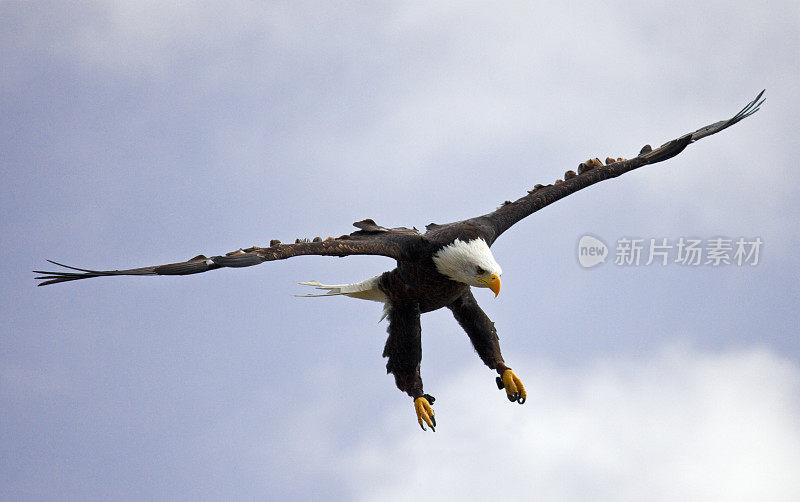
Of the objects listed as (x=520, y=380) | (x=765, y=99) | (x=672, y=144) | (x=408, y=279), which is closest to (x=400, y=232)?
(x=408, y=279)

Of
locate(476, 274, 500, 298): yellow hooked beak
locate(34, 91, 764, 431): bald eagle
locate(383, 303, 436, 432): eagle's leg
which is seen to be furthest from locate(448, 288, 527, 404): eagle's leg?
locate(476, 274, 500, 298): yellow hooked beak

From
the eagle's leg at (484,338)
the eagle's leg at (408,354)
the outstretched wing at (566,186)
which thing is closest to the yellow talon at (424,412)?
the eagle's leg at (408,354)

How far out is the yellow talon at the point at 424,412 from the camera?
33.8 feet

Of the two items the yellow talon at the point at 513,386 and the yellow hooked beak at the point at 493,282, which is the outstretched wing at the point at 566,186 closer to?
the yellow hooked beak at the point at 493,282

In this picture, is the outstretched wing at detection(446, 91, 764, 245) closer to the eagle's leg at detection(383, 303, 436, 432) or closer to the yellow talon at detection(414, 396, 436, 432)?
the eagle's leg at detection(383, 303, 436, 432)

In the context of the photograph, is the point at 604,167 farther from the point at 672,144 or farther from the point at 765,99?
the point at 765,99

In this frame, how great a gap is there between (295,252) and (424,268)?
1340 millimetres

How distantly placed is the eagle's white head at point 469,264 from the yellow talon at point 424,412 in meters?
1.36

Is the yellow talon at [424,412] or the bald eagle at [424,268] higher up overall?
the bald eagle at [424,268]

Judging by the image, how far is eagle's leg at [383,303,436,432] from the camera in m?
10.4

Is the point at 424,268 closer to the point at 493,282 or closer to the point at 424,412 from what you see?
the point at 493,282

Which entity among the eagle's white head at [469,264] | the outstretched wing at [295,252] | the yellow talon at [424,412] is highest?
the outstretched wing at [295,252]

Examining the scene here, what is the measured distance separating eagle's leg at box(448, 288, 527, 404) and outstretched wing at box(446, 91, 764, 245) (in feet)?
2.46

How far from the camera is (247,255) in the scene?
30.4 ft
